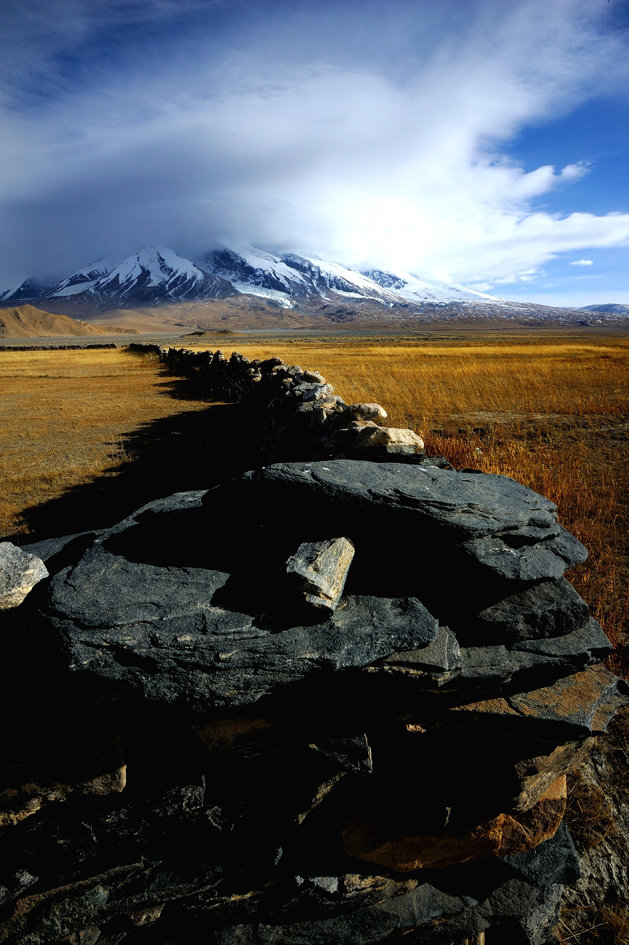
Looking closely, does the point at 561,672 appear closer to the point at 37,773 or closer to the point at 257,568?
the point at 257,568

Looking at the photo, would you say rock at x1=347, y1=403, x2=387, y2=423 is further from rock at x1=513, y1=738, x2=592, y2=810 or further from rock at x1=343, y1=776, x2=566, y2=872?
rock at x1=343, y1=776, x2=566, y2=872

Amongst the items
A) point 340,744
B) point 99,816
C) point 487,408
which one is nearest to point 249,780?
point 340,744

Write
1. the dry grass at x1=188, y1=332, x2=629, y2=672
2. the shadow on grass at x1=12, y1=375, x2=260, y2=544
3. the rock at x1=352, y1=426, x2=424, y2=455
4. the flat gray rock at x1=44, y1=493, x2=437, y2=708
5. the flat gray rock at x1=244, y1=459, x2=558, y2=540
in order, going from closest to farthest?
the flat gray rock at x1=44, y1=493, x2=437, y2=708
the flat gray rock at x1=244, y1=459, x2=558, y2=540
the rock at x1=352, y1=426, x2=424, y2=455
the dry grass at x1=188, y1=332, x2=629, y2=672
the shadow on grass at x1=12, y1=375, x2=260, y2=544

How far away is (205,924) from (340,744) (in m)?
1.18

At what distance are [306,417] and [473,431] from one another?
419 cm

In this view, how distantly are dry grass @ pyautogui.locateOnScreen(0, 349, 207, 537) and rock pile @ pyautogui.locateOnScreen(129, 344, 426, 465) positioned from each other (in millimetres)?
2194

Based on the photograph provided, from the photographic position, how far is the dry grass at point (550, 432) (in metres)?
4.65

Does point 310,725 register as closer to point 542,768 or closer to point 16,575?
point 542,768

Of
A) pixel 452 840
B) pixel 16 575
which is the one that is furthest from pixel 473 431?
pixel 16 575

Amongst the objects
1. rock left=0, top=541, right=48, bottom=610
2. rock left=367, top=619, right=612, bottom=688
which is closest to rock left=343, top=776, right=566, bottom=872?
rock left=367, top=619, right=612, bottom=688

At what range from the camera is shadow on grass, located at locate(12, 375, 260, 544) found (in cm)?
654

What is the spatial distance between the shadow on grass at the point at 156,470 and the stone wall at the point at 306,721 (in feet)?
14.1

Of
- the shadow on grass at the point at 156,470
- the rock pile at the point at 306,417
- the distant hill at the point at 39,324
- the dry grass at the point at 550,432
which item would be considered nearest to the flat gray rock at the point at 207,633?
the rock pile at the point at 306,417

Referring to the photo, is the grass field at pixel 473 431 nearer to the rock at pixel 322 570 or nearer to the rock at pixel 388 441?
the rock at pixel 388 441
